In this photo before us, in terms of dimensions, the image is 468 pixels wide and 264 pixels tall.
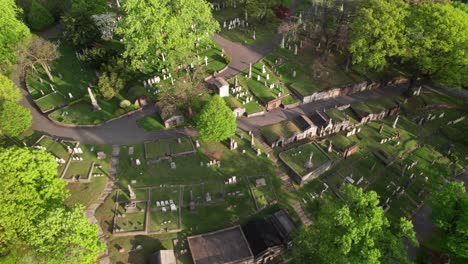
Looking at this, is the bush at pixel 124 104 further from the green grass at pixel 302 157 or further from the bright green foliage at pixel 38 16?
the bright green foliage at pixel 38 16

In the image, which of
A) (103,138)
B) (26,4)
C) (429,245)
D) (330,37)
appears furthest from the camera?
(26,4)

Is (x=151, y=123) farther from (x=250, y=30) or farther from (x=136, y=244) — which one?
(x=250, y=30)

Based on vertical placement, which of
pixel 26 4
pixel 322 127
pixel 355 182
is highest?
pixel 26 4

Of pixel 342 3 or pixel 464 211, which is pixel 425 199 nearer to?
pixel 464 211

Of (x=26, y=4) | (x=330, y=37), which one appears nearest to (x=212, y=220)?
(x=330, y=37)

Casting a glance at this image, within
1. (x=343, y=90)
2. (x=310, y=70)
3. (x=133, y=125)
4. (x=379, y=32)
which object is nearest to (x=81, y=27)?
(x=133, y=125)

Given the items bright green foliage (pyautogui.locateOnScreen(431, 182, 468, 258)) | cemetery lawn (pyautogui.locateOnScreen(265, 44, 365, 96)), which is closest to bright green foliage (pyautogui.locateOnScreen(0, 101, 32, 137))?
cemetery lawn (pyautogui.locateOnScreen(265, 44, 365, 96))
